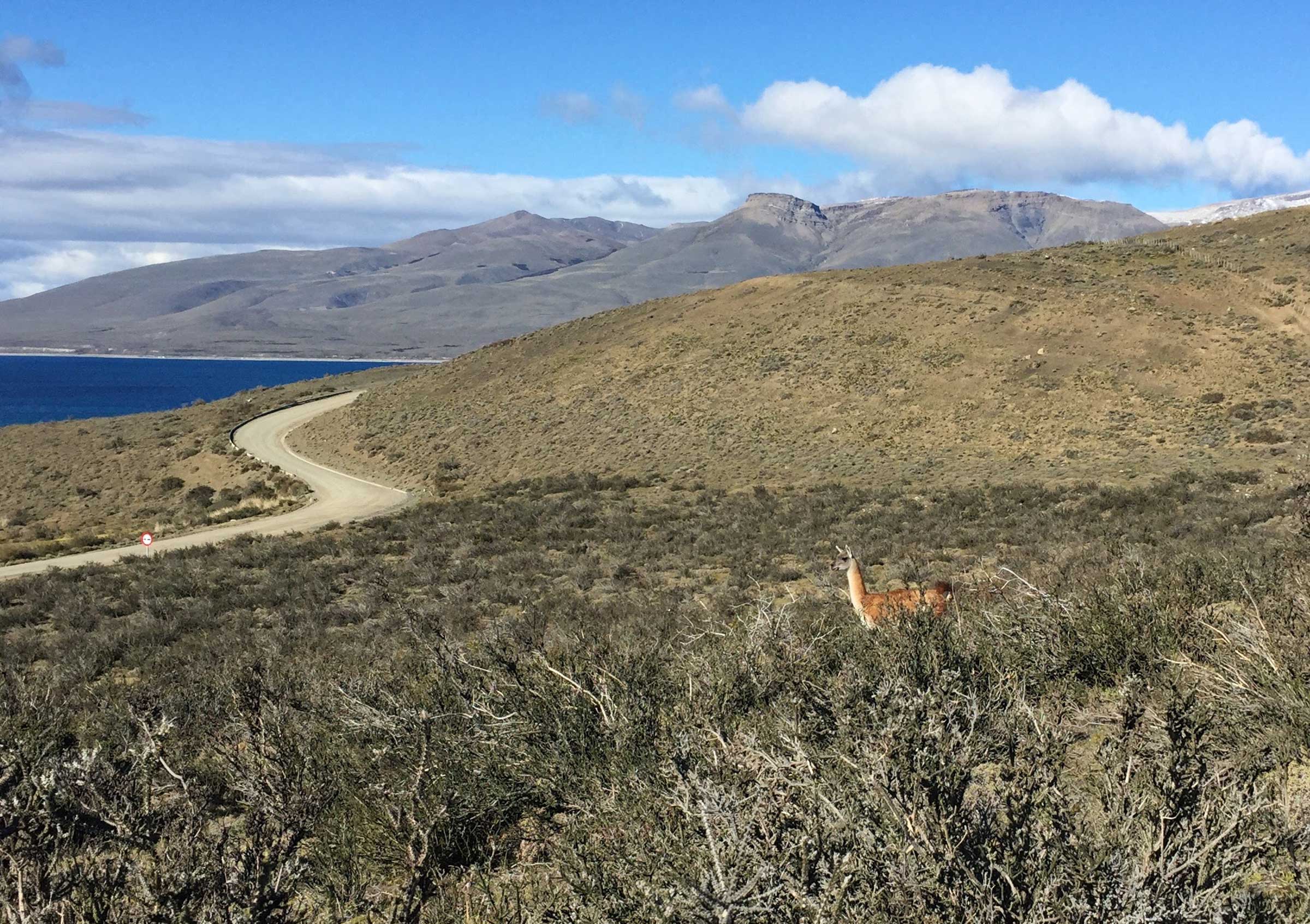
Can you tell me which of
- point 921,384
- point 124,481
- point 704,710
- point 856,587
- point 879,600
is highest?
point 704,710

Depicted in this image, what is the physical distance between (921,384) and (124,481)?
37.1 meters

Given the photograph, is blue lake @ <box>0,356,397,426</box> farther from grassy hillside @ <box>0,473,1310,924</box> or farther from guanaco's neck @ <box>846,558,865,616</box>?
guanaco's neck @ <box>846,558,865,616</box>

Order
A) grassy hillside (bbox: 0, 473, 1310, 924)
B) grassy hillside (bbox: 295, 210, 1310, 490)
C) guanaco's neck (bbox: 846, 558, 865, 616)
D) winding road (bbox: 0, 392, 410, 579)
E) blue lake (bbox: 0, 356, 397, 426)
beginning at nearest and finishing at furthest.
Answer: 1. grassy hillside (bbox: 0, 473, 1310, 924)
2. guanaco's neck (bbox: 846, 558, 865, 616)
3. winding road (bbox: 0, 392, 410, 579)
4. grassy hillside (bbox: 295, 210, 1310, 490)
5. blue lake (bbox: 0, 356, 397, 426)

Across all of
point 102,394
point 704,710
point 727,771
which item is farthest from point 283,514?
A: point 102,394

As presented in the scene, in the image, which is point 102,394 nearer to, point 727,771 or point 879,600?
point 879,600

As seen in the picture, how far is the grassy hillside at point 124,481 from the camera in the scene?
3350 cm

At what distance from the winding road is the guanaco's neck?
2188cm

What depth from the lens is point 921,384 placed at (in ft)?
120

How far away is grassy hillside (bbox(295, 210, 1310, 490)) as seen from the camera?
99.1 feet

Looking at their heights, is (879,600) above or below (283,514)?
above

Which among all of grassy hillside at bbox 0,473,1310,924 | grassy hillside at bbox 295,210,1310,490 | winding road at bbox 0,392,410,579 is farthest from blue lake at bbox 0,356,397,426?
grassy hillside at bbox 0,473,1310,924

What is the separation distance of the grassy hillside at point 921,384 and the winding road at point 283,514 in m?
1.94

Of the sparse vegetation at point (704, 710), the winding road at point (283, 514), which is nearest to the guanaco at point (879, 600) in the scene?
the sparse vegetation at point (704, 710)

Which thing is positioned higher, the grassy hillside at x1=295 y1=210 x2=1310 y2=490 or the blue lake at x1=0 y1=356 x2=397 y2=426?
the grassy hillside at x1=295 y1=210 x2=1310 y2=490
